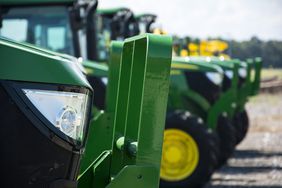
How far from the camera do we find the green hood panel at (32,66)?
2305mm

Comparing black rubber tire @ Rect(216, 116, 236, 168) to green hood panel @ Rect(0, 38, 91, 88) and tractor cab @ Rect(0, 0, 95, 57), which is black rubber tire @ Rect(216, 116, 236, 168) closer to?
tractor cab @ Rect(0, 0, 95, 57)

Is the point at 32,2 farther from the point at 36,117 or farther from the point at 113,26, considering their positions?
the point at 36,117

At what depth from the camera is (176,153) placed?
7.46 m

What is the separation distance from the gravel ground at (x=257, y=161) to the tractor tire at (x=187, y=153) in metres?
0.43

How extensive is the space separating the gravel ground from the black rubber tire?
20 cm

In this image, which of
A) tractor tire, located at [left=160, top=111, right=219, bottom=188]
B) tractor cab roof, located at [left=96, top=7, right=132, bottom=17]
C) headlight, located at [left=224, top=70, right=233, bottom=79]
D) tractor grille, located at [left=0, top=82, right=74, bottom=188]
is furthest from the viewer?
headlight, located at [left=224, top=70, right=233, bottom=79]

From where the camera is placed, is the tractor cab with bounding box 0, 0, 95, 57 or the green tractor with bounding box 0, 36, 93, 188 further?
the tractor cab with bounding box 0, 0, 95, 57

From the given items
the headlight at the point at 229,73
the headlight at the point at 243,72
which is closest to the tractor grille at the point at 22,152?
the headlight at the point at 229,73

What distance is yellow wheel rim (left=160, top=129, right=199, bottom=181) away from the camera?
289 inches

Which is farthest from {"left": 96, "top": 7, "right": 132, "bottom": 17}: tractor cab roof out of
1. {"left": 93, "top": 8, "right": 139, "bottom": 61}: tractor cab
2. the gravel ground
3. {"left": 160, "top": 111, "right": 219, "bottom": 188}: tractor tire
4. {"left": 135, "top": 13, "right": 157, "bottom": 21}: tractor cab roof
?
{"left": 160, "top": 111, "right": 219, "bottom": 188}: tractor tire

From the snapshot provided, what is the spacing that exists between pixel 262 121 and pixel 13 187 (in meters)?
15.7

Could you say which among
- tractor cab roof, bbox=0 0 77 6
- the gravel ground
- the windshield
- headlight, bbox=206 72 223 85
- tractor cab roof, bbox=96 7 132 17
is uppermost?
tractor cab roof, bbox=96 7 132 17

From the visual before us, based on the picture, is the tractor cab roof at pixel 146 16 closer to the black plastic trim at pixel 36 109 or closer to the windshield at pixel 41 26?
the windshield at pixel 41 26

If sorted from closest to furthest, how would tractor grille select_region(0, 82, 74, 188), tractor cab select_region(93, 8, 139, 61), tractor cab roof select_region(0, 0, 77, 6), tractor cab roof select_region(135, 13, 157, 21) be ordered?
1. tractor grille select_region(0, 82, 74, 188)
2. tractor cab roof select_region(0, 0, 77, 6)
3. tractor cab select_region(93, 8, 139, 61)
4. tractor cab roof select_region(135, 13, 157, 21)
